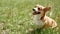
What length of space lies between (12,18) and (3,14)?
0.40m

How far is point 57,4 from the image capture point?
21.4ft

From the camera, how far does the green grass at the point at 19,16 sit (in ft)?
15.5

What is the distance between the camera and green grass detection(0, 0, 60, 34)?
471 cm

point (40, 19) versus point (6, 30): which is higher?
point (40, 19)

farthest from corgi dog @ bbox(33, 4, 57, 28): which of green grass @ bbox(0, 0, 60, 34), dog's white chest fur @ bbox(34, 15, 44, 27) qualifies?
green grass @ bbox(0, 0, 60, 34)

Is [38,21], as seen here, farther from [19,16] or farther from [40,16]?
[19,16]

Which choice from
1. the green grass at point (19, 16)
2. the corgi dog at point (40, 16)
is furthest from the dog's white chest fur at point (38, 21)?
the green grass at point (19, 16)

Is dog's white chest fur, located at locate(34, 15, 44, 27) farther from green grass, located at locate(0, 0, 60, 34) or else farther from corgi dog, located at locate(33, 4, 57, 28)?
green grass, located at locate(0, 0, 60, 34)

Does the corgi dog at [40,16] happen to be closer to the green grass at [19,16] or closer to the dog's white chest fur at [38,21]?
the dog's white chest fur at [38,21]

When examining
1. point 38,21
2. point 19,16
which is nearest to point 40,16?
point 38,21

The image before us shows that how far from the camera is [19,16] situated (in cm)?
541

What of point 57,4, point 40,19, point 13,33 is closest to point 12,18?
point 13,33

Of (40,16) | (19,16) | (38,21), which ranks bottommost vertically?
(19,16)

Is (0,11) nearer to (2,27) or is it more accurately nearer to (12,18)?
(12,18)
